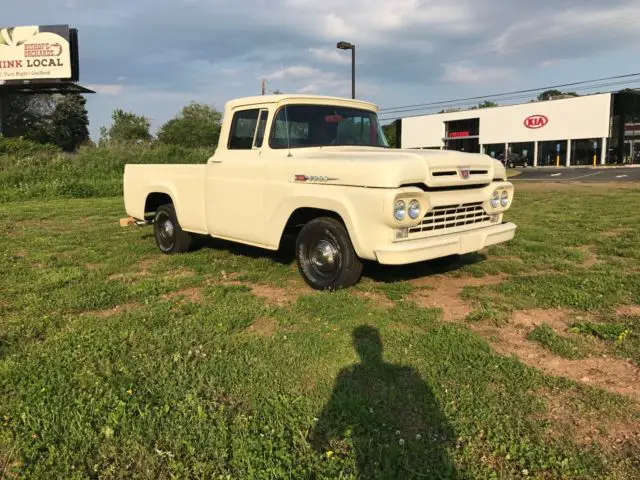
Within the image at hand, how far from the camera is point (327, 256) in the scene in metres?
5.23

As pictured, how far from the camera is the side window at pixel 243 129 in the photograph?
5934 millimetres

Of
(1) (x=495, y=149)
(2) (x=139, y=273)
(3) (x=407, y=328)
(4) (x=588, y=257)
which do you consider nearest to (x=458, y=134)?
(1) (x=495, y=149)

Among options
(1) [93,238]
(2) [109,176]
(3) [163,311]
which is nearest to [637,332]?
(3) [163,311]

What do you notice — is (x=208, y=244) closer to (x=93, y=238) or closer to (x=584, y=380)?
(x=93, y=238)

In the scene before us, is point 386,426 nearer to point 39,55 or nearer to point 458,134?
point 39,55

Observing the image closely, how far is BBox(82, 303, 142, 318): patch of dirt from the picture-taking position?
4777mm

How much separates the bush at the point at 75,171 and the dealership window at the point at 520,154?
36916 millimetres

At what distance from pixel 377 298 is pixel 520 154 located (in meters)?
51.7

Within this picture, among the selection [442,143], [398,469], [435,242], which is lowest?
[398,469]

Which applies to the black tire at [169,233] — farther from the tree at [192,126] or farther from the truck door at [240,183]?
the tree at [192,126]

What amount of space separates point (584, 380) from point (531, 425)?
0.77 m

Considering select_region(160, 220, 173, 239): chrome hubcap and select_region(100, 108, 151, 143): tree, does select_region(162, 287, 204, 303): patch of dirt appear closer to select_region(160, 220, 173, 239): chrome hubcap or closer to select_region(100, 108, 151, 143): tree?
select_region(160, 220, 173, 239): chrome hubcap

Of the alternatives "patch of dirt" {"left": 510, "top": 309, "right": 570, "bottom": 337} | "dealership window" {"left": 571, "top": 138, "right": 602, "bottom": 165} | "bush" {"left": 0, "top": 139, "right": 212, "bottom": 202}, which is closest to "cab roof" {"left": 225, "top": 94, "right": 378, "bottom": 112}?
"patch of dirt" {"left": 510, "top": 309, "right": 570, "bottom": 337}

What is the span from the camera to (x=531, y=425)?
284 centimetres
